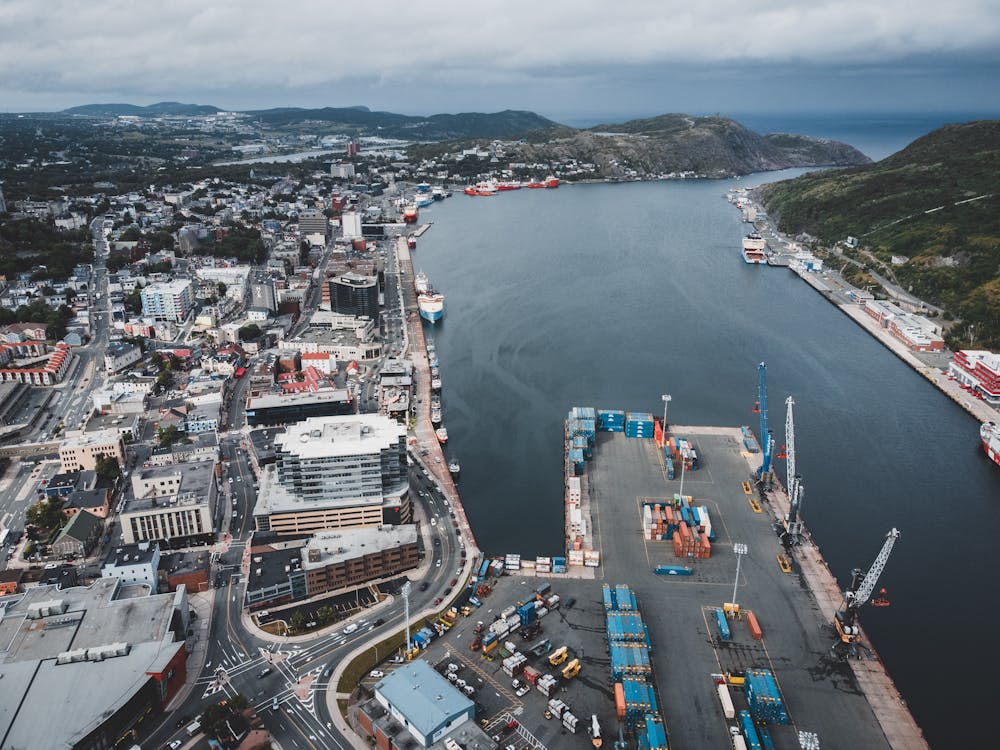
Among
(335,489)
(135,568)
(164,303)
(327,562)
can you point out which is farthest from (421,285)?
(135,568)

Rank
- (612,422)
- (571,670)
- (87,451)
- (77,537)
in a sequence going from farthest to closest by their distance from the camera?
(612,422), (87,451), (77,537), (571,670)

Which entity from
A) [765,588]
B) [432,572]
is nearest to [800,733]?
[765,588]

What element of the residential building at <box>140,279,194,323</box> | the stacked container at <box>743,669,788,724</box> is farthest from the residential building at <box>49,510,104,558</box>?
the residential building at <box>140,279,194,323</box>

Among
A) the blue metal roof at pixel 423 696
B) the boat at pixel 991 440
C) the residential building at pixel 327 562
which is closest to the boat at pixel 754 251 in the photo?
the boat at pixel 991 440

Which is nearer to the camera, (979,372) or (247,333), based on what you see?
(979,372)

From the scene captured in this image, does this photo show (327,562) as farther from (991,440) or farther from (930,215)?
(930,215)

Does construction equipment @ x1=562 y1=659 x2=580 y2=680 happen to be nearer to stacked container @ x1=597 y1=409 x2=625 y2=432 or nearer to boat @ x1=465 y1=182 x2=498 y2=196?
stacked container @ x1=597 y1=409 x2=625 y2=432
